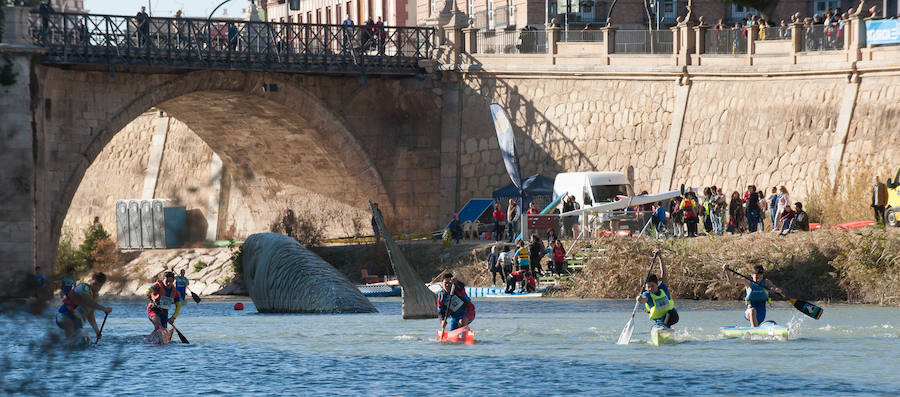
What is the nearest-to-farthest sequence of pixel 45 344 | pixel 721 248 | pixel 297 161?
pixel 45 344 < pixel 721 248 < pixel 297 161

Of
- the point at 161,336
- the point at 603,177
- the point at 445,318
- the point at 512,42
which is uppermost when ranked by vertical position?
the point at 512,42

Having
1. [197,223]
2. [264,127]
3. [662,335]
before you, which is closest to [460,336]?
[662,335]

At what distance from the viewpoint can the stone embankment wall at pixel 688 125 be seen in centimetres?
3912

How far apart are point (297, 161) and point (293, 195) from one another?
248cm

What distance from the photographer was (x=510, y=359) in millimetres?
23641

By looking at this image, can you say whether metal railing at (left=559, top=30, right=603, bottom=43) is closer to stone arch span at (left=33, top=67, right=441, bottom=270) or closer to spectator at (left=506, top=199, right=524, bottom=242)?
stone arch span at (left=33, top=67, right=441, bottom=270)

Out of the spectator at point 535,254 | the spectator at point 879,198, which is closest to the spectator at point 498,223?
the spectator at point 535,254

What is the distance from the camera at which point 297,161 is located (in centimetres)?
5197

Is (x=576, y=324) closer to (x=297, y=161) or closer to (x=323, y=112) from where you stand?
(x=323, y=112)

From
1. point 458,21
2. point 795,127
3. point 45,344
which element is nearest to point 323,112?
point 458,21

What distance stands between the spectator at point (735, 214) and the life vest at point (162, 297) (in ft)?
54.2

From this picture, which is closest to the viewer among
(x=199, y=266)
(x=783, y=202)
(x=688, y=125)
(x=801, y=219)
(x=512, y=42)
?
(x=801, y=219)

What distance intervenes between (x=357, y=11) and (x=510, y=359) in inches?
1790

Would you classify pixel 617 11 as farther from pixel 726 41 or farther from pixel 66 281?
pixel 66 281
